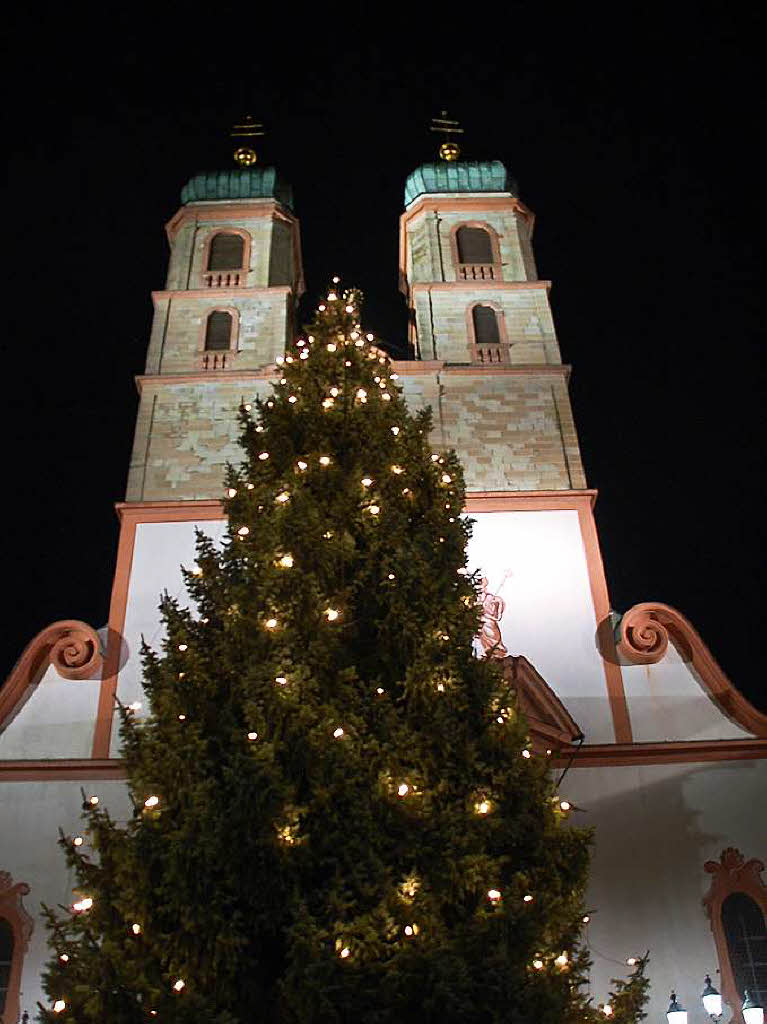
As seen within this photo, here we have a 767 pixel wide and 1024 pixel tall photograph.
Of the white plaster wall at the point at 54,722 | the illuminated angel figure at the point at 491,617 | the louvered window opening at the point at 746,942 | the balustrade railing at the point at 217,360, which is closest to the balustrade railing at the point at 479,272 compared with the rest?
the balustrade railing at the point at 217,360

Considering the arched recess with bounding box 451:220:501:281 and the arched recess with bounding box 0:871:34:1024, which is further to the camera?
the arched recess with bounding box 451:220:501:281

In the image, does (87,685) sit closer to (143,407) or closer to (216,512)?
(216,512)

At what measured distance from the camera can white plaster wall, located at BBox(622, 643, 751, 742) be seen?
13.6 m

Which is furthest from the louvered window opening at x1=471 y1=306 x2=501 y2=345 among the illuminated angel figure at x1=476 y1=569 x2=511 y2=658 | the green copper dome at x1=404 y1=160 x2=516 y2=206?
the illuminated angel figure at x1=476 y1=569 x2=511 y2=658

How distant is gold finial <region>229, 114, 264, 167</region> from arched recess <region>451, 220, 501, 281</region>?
239 inches

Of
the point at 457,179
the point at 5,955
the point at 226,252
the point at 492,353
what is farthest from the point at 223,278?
the point at 5,955

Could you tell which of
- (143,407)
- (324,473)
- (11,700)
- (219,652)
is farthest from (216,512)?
(219,652)

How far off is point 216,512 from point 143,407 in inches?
112

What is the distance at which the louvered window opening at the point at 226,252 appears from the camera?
20.2 metres

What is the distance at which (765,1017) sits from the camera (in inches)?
447

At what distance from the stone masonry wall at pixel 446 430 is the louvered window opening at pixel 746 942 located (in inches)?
253

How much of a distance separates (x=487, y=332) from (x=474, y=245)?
2766mm

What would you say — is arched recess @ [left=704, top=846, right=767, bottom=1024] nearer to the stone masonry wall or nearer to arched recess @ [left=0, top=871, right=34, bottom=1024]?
the stone masonry wall

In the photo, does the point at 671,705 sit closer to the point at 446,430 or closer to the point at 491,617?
the point at 491,617
